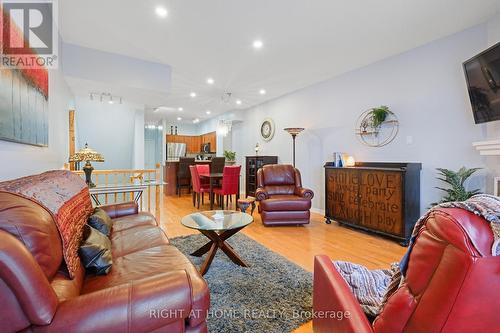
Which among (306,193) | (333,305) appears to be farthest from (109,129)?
(333,305)

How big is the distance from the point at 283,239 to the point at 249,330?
1826 mm

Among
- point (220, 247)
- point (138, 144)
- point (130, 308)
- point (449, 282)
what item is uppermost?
point (138, 144)

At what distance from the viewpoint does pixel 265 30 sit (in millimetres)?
2834

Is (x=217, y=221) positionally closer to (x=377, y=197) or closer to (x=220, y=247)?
(x=220, y=247)

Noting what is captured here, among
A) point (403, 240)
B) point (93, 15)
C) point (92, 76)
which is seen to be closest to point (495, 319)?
point (403, 240)

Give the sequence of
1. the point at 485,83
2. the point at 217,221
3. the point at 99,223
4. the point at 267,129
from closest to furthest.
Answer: the point at 99,223, the point at 485,83, the point at 217,221, the point at 267,129

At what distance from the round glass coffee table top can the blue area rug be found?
412mm

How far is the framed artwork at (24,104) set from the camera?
60.6 inches

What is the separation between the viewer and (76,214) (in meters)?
1.60

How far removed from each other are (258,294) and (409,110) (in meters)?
3.16

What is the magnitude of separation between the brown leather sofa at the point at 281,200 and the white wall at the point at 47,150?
2747 millimetres

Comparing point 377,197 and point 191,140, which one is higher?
point 191,140

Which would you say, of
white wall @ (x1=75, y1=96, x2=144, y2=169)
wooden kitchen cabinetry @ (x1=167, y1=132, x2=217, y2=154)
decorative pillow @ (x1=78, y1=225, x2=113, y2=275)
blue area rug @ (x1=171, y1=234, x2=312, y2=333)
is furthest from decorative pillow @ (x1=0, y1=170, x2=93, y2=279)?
wooden kitchen cabinetry @ (x1=167, y1=132, x2=217, y2=154)

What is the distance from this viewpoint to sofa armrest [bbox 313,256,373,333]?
32.2 inches
